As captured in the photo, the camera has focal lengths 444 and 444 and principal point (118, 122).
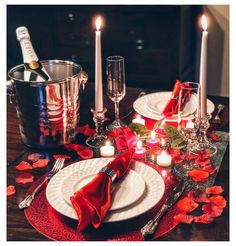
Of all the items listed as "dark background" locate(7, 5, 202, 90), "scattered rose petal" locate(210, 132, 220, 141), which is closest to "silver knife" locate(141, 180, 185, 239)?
"scattered rose petal" locate(210, 132, 220, 141)

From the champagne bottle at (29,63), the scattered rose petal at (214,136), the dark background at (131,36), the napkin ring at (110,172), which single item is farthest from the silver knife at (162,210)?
the dark background at (131,36)

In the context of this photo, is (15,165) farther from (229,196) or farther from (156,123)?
(229,196)

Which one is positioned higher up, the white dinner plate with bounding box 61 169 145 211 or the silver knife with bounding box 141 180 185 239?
the white dinner plate with bounding box 61 169 145 211

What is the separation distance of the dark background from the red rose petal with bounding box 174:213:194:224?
1.72 meters

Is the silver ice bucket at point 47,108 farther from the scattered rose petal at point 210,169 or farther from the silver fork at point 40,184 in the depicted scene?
the scattered rose petal at point 210,169

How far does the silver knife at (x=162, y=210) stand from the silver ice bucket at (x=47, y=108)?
32 centimetres

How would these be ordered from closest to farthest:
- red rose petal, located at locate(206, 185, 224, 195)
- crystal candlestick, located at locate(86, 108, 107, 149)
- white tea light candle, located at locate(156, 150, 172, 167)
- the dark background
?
1. red rose petal, located at locate(206, 185, 224, 195)
2. white tea light candle, located at locate(156, 150, 172, 167)
3. crystal candlestick, located at locate(86, 108, 107, 149)
4. the dark background

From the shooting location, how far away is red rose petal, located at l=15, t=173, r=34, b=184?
898mm

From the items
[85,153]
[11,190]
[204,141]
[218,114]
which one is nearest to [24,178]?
[11,190]

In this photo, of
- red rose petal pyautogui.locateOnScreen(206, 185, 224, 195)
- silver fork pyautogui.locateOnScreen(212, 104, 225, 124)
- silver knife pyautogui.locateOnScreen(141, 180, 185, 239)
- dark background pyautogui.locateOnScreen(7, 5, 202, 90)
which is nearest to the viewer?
silver knife pyautogui.locateOnScreen(141, 180, 185, 239)

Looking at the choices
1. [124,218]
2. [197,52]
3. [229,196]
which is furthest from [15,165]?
[197,52]

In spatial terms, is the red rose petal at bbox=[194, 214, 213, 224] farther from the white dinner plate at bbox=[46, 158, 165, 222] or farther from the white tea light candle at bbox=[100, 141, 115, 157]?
the white tea light candle at bbox=[100, 141, 115, 157]

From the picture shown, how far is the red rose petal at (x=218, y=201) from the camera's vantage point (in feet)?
2.60

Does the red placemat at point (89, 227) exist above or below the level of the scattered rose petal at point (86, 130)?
below
